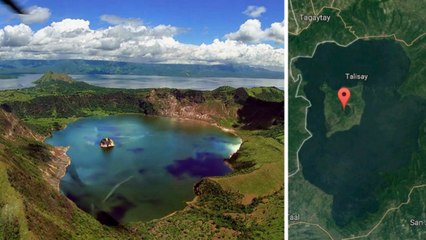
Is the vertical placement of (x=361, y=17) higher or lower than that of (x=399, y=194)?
higher

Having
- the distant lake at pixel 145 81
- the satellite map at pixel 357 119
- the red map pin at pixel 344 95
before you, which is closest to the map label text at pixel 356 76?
the satellite map at pixel 357 119

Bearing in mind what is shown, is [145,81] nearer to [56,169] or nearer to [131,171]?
[131,171]

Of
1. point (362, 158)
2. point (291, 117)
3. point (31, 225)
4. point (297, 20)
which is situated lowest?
point (31, 225)

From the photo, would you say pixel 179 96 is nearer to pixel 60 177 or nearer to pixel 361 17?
pixel 60 177

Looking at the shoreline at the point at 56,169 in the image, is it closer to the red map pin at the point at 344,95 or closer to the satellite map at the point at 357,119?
the satellite map at the point at 357,119

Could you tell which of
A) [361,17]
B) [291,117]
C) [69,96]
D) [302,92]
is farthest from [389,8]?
[69,96]
